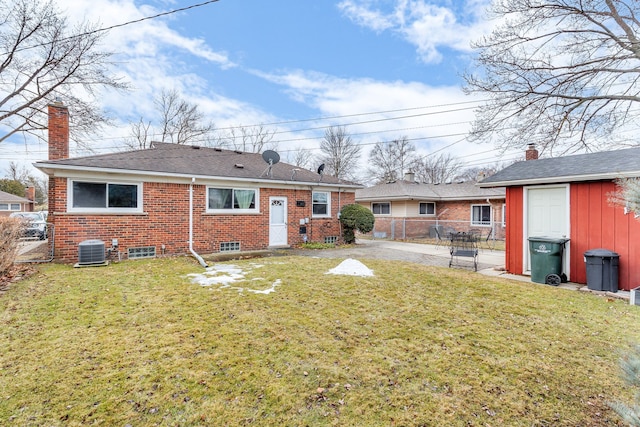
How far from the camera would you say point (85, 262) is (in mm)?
8148

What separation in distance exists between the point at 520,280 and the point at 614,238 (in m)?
2.15

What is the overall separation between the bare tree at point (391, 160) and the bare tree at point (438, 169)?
285 cm

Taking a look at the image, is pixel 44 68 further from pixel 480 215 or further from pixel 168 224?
pixel 480 215

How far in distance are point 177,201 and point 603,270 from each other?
479 inches

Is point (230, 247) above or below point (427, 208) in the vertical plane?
below

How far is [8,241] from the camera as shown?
6523 mm

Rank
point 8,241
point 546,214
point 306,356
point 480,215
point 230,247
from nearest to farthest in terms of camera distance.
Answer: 1. point 306,356
2. point 8,241
3. point 546,214
4. point 230,247
5. point 480,215

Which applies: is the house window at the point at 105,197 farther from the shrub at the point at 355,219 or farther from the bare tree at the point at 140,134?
the bare tree at the point at 140,134

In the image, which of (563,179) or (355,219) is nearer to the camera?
(563,179)

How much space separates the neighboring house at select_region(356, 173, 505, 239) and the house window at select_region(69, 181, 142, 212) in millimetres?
15205

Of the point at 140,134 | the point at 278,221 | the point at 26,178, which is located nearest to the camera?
the point at 278,221

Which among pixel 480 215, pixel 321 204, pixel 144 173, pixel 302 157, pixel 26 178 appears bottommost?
pixel 480 215

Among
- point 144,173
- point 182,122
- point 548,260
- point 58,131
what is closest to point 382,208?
point 548,260

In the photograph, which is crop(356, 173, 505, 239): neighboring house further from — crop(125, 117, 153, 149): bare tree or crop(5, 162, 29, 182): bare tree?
crop(5, 162, 29, 182): bare tree
